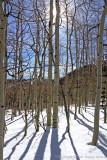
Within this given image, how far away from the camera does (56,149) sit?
5.29 metres

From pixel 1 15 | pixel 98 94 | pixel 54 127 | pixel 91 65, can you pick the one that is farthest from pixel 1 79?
pixel 91 65

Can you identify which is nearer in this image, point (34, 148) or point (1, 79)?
point (1, 79)

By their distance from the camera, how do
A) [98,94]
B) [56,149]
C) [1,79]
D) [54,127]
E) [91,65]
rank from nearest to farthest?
[1,79], [56,149], [98,94], [54,127], [91,65]

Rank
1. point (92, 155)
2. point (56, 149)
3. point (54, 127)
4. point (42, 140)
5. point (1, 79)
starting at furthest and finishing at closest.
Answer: point (54, 127) < point (42, 140) < point (56, 149) < point (92, 155) < point (1, 79)

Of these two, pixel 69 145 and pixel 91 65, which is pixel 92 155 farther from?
pixel 91 65

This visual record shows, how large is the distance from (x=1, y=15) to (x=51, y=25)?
17.8 ft

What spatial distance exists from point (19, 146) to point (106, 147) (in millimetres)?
1951

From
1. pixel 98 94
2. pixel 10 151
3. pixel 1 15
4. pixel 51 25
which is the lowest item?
pixel 10 151

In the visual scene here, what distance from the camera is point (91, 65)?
69.8 feet

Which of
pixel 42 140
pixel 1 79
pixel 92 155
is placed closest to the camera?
pixel 1 79

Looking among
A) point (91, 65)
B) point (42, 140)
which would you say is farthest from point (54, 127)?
point (91, 65)

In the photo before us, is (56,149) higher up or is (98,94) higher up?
(98,94)

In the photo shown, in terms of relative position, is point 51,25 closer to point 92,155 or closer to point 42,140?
point 42,140

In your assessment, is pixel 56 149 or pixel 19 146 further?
pixel 19 146
